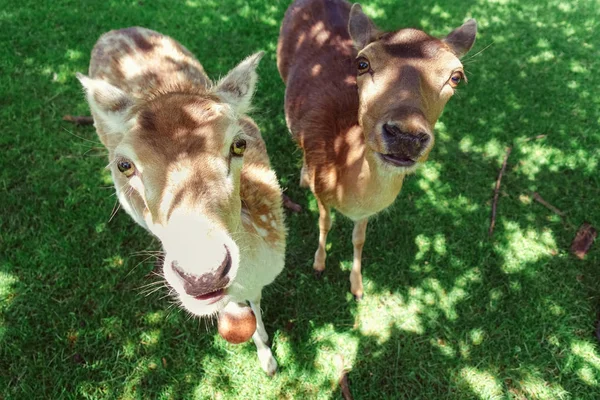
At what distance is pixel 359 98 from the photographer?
11.4 feet

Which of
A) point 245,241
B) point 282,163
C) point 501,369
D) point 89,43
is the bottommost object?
point 501,369

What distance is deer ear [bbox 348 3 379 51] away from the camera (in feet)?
11.8

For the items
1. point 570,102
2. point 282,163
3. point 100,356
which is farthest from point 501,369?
point 570,102

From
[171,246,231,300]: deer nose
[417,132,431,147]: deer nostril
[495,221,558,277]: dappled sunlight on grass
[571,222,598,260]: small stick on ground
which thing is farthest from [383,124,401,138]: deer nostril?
[571,222,598,260]: small stick on ground

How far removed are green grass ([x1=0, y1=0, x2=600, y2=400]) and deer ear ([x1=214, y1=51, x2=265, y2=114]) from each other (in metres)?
2.45

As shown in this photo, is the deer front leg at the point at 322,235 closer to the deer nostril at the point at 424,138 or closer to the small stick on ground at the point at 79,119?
the deer nostril at the point at 424,138

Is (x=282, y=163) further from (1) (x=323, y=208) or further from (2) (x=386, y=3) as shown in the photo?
(2) (x=386, y=3)

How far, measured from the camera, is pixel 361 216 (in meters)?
4.01

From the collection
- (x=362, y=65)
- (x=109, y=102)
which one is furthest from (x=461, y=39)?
(x=109, y=102)

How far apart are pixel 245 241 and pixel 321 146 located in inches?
66.3

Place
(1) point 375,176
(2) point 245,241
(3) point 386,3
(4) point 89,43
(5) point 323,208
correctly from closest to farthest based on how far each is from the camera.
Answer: (2) point 245,241
(1) point 375,176
(5) point 323,208
(4) point 89,43
(3) point 386,3

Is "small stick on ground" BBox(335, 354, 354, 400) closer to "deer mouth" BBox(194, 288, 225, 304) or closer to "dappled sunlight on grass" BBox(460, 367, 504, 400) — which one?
"dappled sunlight on grass" BBox(460, 367, 504, 400)

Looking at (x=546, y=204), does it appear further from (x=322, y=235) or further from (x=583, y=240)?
(x=322, y=235)

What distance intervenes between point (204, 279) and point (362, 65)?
2257 millimetres
